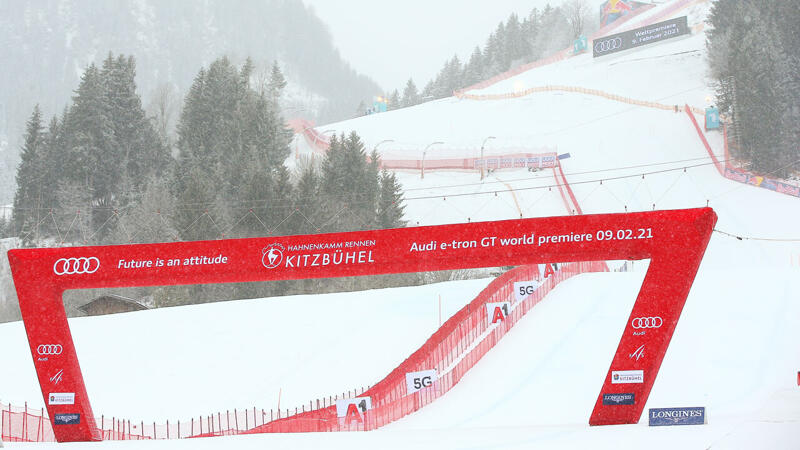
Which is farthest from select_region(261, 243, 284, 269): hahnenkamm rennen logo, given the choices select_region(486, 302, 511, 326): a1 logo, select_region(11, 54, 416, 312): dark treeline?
select_region(11, 54, 416, 312): dark treeline

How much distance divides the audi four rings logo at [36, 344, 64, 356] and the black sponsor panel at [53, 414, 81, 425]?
0.80 metres

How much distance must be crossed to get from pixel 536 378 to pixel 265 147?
45719 millimetres

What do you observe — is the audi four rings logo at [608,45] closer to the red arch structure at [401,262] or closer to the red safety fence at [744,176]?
the red safety fence at [744,176]

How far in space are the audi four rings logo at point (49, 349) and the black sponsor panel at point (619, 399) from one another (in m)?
6.89

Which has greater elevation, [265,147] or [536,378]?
[265,147]

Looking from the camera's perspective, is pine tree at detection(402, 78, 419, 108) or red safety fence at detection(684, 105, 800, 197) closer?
red safety fence at detection(684, 105, 800, 197)

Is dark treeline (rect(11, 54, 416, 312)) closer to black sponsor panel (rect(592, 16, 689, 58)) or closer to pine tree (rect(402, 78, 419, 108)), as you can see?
black sponsor panel (rect(592, 16, 689, 58))

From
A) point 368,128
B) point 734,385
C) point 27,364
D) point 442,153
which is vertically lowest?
point 734,385

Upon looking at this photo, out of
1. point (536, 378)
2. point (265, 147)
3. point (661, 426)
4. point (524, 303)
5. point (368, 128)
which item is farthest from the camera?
point (368, 128)

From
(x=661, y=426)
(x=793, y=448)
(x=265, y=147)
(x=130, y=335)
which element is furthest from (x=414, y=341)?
(x=265, y=147)

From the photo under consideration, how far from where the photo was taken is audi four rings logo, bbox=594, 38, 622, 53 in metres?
93.5

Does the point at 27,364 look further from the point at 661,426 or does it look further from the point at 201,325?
the point at 661,426

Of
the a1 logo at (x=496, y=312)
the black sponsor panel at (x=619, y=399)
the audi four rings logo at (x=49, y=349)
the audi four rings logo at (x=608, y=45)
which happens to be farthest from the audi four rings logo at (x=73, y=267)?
the audi four rings logo at (x=608, y=45)

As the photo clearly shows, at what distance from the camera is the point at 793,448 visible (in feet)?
23.6
